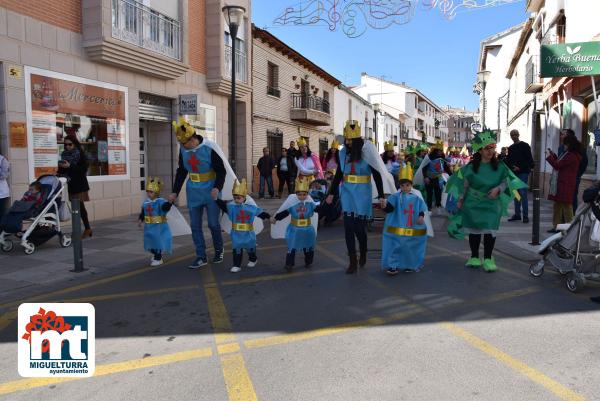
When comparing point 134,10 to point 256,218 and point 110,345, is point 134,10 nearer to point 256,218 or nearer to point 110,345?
point 256,218

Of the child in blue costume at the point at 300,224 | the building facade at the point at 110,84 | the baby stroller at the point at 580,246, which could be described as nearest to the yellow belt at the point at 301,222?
the child in blue costume at the point at 300,224

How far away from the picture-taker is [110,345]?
3.88 metres

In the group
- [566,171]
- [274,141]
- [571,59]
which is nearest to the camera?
[566,171]

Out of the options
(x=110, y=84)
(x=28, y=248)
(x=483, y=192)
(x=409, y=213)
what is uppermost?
(x=110, y=84)

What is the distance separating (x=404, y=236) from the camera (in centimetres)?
608

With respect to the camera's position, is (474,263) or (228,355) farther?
(474,263)

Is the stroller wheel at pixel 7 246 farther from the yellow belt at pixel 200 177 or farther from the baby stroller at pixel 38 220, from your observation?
the yellow belt at pixel 200 177

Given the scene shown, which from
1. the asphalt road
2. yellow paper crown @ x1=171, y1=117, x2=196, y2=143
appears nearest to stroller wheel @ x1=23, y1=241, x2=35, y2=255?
the asphalt road

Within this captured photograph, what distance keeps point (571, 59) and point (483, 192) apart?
170 inches

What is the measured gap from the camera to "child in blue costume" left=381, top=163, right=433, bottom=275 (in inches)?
240

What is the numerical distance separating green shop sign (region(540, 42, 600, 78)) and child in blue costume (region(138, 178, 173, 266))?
7015mm

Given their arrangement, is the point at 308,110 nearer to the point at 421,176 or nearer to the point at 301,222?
the point at 421,176

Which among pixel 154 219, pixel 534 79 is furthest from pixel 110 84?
pixel 534 79

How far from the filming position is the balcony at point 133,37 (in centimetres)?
1082
